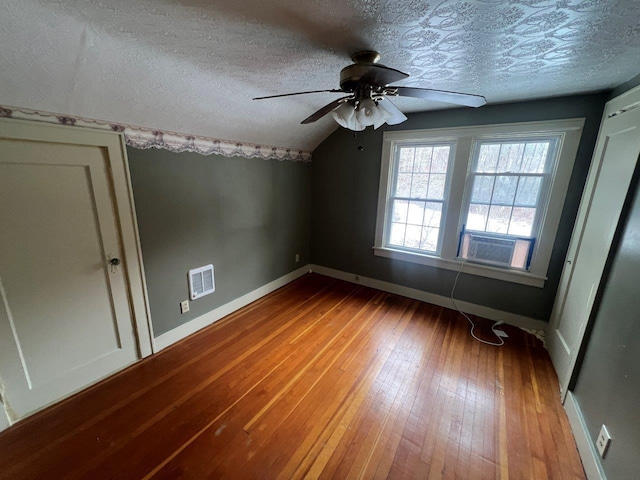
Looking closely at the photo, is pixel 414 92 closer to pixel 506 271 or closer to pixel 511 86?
pixel 511 86

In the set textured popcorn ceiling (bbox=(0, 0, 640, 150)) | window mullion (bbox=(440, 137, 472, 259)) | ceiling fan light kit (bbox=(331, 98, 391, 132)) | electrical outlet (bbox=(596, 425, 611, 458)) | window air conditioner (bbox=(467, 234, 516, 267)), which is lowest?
electrical outlet (bbox=(596, 425, 611, 458))

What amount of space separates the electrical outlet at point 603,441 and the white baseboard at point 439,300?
4.91 feet

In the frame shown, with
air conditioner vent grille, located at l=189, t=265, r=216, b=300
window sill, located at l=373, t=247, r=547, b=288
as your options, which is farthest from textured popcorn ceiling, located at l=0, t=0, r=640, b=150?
window sill, located at l=373, t=247, r=547, b=288

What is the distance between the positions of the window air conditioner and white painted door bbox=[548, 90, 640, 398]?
47cm

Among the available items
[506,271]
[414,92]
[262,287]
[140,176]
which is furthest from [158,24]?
[506,271]

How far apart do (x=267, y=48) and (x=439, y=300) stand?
125 inches

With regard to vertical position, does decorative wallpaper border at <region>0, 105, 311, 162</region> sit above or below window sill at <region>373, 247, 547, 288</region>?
above

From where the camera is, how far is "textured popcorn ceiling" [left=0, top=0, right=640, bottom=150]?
111 centimetres

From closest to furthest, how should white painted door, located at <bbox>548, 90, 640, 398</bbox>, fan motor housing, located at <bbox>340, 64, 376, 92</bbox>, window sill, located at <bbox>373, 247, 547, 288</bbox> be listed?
fan motor housing, located at <bbox>340, 64, 376, 92</bbox>, white painted door, located at <bbox>548, 90, 640, 398</bbox>, window sill, located at <bbox>373, 247, 547, 288</bbox>

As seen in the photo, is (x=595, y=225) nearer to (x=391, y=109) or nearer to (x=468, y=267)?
(x=468, y=267)

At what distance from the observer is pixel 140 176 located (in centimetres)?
200

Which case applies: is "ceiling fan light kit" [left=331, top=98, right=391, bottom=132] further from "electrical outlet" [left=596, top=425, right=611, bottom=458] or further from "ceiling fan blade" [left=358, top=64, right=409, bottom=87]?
"electrical outlet" [left=596, top=425, right=611, bottom=458]

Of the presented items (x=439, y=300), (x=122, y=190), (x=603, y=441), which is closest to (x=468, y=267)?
(x=439, y=300)

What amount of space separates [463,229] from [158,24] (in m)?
3.15
